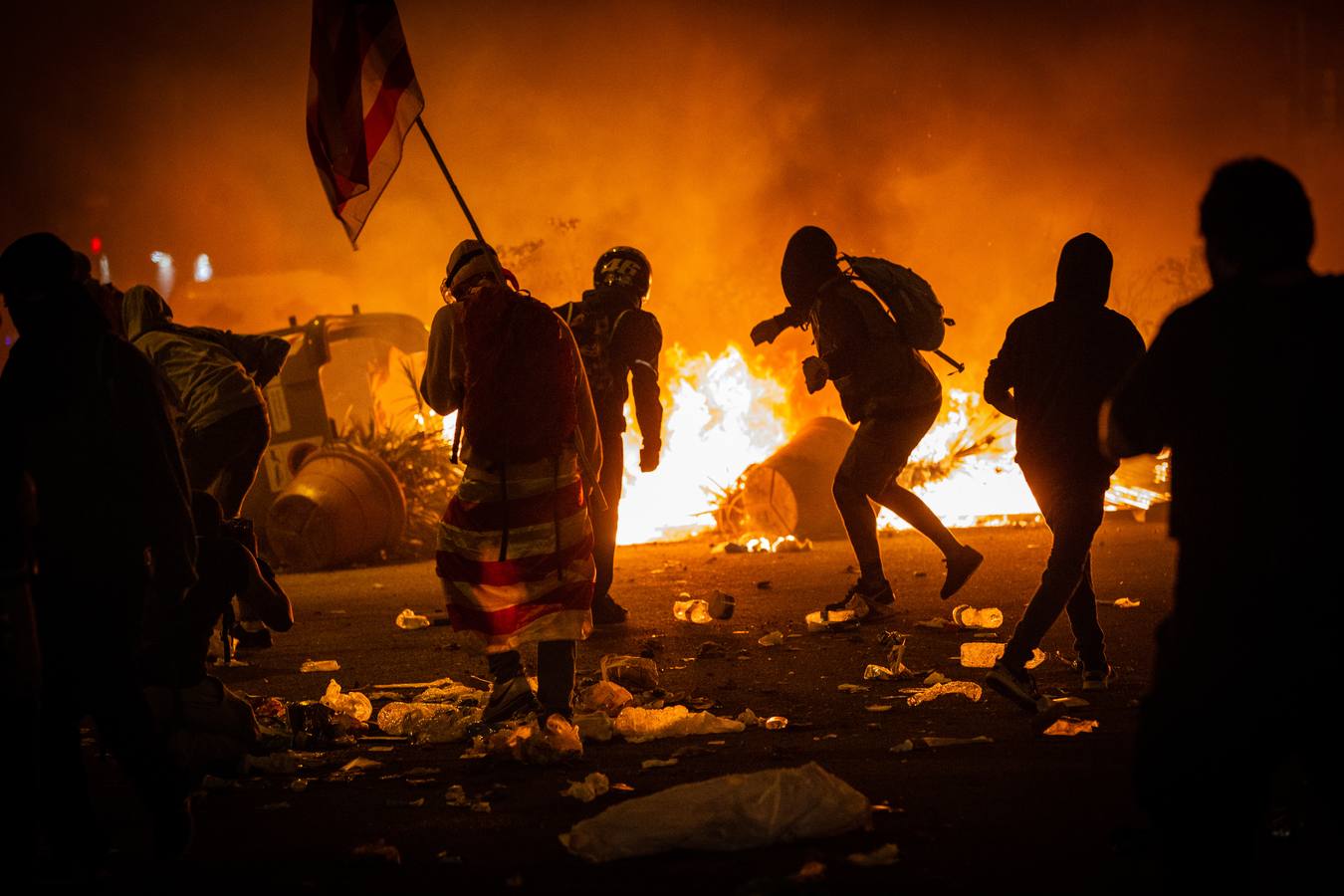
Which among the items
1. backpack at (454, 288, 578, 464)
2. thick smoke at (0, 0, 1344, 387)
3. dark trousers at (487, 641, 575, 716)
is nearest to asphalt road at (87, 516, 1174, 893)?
dark trousers at (487, 641, 575, 716)

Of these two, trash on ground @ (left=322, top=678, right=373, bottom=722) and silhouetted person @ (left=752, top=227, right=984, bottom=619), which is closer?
→ trash on ground @ (left=322, top=678, right=373, bottom=722)

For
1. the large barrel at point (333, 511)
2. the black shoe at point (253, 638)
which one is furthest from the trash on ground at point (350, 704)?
the large barrel at point (333, 511)

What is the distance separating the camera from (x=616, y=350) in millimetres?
7496

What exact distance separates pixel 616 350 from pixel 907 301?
160cm

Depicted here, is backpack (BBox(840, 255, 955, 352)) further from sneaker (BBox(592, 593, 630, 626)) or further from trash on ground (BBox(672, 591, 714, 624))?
sneaker (BBox(592, 593, 630, 626))

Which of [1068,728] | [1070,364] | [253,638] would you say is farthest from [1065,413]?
[253,638]

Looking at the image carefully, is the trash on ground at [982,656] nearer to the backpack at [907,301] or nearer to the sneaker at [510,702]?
the backpack at [907,301]

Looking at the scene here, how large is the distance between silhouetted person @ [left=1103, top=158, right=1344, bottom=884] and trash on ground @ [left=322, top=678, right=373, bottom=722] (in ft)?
11.9

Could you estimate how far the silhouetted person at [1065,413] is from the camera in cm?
501

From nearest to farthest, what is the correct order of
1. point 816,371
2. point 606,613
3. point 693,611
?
point 816,371 < point 606,613 < point 693,611

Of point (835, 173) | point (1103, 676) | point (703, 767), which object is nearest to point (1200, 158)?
point (835, 173)

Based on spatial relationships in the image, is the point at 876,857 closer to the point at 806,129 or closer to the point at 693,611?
the point at 693,611

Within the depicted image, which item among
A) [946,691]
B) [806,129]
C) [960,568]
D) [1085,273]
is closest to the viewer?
[1085,273]

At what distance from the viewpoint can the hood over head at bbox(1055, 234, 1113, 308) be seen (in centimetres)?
516
